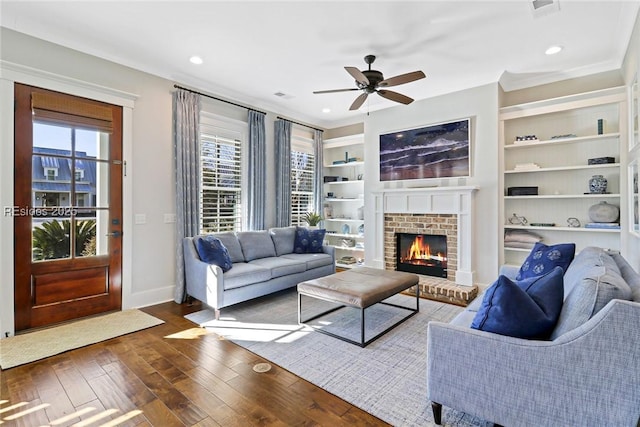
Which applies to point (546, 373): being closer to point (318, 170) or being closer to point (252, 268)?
point (252, 268)

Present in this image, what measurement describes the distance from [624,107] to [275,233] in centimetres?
484

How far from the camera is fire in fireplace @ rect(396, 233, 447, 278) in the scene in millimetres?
5016

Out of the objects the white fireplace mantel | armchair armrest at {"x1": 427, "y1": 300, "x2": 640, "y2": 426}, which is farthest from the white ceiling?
armchair armrest at {"x1": 427, "y1": 300, "x2": 640, "y2": 426}

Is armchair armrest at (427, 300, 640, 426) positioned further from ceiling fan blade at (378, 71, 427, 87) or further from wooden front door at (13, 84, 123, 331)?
wooden front door at (13, 84, 123, 331)

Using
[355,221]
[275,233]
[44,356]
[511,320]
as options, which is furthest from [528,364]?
[355,221]

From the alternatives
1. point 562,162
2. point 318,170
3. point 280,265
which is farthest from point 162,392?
point 562,162

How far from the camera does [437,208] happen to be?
492 centimetres

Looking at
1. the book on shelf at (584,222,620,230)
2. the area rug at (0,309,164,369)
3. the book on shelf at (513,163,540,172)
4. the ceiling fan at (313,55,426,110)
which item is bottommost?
the area rug at (0,309,164,369)

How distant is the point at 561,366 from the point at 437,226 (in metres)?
3.61

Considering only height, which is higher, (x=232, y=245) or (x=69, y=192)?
(x=69, y=192)

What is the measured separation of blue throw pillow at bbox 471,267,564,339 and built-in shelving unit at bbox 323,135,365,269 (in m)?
4.47

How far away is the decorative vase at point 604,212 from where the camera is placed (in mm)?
3928

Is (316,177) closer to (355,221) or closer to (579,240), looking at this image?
(355,221)

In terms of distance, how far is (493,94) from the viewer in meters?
4.51
